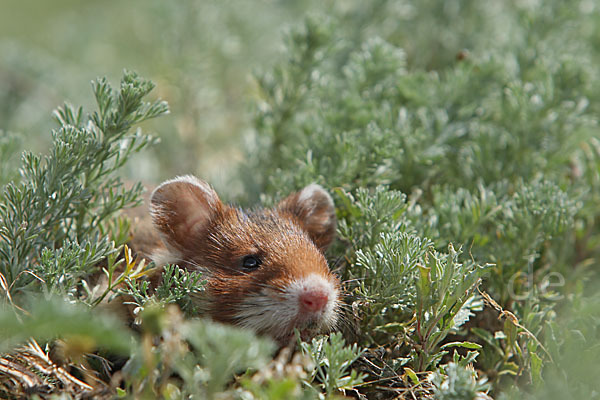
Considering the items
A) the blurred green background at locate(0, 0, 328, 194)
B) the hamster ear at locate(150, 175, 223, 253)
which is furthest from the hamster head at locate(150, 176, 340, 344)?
the blurred green background at locate(0, 0, 328, 194)

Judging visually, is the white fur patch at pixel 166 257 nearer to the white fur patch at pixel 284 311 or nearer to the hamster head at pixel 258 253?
the hamster head at pixel 258 253

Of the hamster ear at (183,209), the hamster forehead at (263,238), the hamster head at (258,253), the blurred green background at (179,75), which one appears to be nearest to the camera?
the hamster head at (258,253)

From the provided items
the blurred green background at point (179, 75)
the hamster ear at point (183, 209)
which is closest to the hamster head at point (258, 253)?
the hamster ear at point (183, 209)

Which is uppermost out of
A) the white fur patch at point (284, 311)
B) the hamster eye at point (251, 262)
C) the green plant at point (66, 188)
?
the green plant at point (66, 188)

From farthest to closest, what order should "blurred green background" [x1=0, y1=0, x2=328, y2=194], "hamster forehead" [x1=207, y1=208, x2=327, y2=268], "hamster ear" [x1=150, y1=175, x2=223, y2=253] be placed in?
"blurred green background" [x1=0, y1=0, x2=328, y2=194]
"hamster ear" [x1=150, y1=175, x2=223, y2=253]
"hamster forehead" [x1=207, y1=208, x2=327, y2=268]

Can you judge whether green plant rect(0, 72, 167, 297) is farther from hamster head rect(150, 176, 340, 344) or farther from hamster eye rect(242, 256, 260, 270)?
hamster eye rect(242, 256, 260, 270)

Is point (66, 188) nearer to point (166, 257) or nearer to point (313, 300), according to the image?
point (166, 257)

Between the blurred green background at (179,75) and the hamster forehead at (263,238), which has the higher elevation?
the blurred green background at (179,75)
